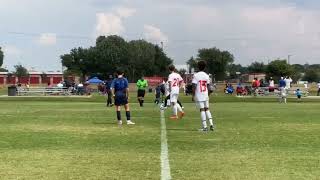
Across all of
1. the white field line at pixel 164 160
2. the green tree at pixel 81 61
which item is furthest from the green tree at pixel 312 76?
the white field line at pixel 164 160

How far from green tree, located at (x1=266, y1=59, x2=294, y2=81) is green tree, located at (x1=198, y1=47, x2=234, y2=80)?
13209 millimetres

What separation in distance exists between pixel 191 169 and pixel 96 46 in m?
143

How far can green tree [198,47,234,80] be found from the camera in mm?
151625

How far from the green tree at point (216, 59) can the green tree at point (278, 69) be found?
43.3ft

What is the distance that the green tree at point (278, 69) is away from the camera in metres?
137

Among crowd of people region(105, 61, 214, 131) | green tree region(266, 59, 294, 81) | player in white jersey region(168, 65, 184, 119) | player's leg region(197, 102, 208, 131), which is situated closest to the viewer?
player's leg region(197, 102, 208, 131)

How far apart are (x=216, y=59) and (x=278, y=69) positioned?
A: 744 inches

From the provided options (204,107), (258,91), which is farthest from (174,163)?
(258,91)

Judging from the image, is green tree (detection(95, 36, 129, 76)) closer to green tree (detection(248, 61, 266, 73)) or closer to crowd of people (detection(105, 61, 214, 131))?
green tree (detection(248, 61, 266, 73))

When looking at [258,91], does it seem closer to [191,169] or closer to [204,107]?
[204,107]

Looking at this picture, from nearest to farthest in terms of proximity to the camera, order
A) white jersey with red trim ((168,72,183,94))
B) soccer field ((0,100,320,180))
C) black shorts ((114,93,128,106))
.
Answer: soccer field ((0,100,320,180)) → black shorts ((114,93,128,106)) → white jersey with red trim ((168,72,183,94))

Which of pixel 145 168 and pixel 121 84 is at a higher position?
pixel 121 84

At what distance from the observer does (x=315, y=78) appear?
176750 millimetres

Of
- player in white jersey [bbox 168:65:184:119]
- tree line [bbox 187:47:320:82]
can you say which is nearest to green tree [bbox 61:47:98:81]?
tree line [bbox 187:47:320:82]
